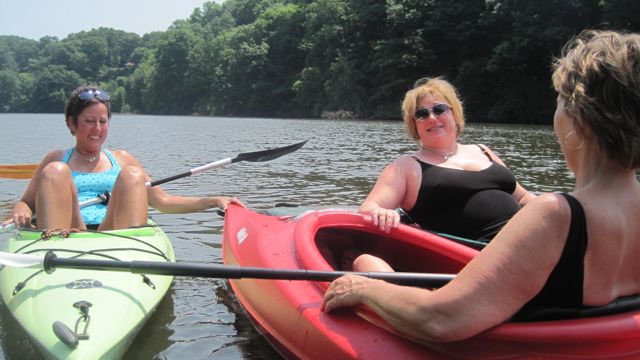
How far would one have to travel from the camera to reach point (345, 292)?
220 centimetres

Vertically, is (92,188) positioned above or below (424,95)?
below

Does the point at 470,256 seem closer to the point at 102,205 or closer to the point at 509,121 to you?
the point at 102,205

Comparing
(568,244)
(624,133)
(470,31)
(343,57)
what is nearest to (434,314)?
(568,244)

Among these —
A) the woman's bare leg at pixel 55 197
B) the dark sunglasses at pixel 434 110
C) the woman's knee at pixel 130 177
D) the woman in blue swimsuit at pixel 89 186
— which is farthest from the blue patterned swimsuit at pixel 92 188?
the dark sunglasses at pixel 434 110

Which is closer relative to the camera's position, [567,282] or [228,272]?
[567,282]

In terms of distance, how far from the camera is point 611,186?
1595 mm

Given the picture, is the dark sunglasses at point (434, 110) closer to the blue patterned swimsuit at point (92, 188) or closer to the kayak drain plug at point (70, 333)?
the kayak drain plug at point (70, 333)

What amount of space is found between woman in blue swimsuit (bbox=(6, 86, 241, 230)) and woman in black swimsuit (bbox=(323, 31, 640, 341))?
8.85 feet

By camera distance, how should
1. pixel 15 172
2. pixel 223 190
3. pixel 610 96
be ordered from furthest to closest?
pixel 223 190 < pixel 15 172 < pixel 610 96

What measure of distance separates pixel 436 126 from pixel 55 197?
236 centimetres

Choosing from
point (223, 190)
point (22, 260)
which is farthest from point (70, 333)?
point (223, 190)

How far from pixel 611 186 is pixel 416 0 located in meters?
41.0

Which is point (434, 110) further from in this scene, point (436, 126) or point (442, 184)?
point (442, 184)

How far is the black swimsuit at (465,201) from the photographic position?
3.38 m
